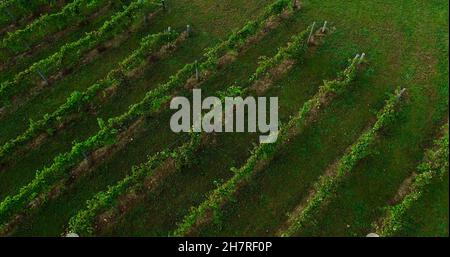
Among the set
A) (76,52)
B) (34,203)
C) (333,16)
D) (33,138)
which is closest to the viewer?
(34,203)

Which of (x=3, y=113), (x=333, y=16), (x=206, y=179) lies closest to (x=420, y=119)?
(x=333, y=16)

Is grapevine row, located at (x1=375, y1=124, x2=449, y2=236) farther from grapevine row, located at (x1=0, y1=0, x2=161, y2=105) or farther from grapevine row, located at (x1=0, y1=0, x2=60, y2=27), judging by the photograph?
grapevine row, located at (x1=0, y1=0, x2=60, y2=27)

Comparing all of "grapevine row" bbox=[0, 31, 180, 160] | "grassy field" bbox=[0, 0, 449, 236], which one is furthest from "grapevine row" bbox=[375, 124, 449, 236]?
"grapevine row" bbox=[0, 31, 180, 160]

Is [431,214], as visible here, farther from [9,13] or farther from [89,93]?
[9,13]

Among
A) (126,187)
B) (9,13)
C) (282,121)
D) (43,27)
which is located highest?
(9,13)

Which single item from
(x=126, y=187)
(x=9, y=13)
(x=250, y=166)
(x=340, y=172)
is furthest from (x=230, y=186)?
(x=9, y=13)

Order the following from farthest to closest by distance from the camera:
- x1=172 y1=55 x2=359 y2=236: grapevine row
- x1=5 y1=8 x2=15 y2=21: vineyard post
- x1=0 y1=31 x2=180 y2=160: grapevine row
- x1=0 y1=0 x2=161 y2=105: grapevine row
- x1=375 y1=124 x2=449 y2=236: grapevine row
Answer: x1=5 y1=8 x2=15 y2=21: vineyard post, x1=0 y1=0 x2=161 y2=105: grapevine row, x1=0 y1=31 x2=180 y2=160: grapevine row, x1=172 y1=55 x2=359 y2=236: grapevine row, x1=375 y1=124 x2=449 y2=236: grapevine row
